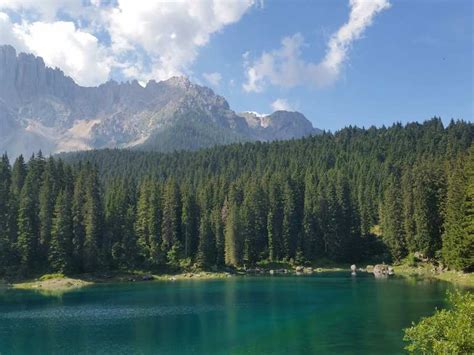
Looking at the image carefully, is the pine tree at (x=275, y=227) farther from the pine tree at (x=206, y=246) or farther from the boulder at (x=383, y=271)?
the boulder at (x=383, y=271)

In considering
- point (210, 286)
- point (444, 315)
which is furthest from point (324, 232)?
point (444, 315)

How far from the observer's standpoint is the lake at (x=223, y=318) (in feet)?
160

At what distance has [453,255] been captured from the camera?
8688 centimetres

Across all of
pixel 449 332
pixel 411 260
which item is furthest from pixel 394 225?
pixel 449 332

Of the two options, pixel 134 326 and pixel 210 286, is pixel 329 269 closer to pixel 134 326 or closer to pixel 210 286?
pixel 210 286

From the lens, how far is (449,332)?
72.4 ft

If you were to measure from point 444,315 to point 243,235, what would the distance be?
107 m

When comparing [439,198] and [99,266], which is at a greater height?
[439,198]

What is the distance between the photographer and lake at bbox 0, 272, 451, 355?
48719 mm

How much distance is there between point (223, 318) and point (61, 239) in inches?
2434

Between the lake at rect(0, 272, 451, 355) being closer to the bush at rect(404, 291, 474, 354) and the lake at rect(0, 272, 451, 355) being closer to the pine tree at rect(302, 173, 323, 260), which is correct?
the bush at rect(404, 291, 474, 354)

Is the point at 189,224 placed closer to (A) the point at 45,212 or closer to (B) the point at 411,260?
(A) the point at 45,212

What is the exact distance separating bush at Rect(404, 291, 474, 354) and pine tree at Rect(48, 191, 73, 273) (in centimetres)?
9770

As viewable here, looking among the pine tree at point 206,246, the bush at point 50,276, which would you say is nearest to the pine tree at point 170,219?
the pine tree at point 206,246
